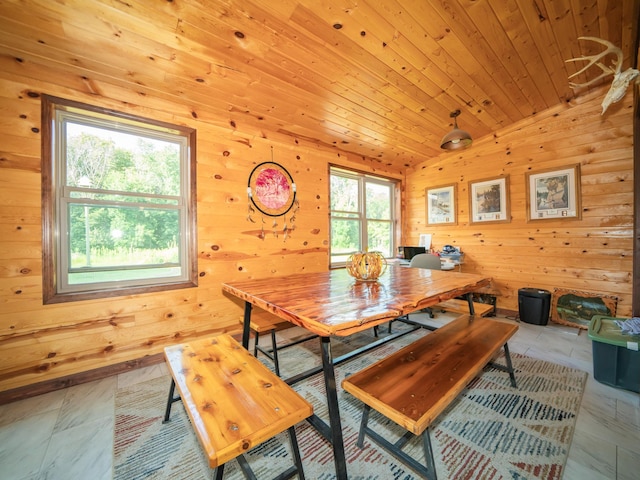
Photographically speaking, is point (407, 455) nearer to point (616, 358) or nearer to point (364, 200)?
point (616, 358)

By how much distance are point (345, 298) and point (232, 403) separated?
2.24 feet

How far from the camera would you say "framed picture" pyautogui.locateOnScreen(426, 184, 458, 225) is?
13.4 feet

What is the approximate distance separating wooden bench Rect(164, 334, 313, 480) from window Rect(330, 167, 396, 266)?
2543 mm

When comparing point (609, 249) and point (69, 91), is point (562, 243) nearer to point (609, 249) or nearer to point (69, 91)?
point (609, 249)

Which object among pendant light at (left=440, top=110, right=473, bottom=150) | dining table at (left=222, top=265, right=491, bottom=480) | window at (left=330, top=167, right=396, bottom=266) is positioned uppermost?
pendant light at (left=440, top=110, right=473, bottom=150)

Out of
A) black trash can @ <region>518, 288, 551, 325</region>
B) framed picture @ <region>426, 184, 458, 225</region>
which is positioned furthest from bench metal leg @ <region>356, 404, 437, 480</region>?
framed picture @ <region>426, 184, 458, 225</region>

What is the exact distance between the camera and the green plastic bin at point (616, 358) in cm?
175

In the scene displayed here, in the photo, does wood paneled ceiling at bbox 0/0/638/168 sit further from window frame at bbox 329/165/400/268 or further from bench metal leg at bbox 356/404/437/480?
bench metal leg at bbox 356/404/437/480

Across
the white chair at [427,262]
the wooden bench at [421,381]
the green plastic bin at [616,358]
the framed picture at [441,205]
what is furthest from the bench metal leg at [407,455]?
the framed picture at [441,205]

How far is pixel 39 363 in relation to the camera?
71.9 inches

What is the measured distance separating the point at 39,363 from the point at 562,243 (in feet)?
17.6

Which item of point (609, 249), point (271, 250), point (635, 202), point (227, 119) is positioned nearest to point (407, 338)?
point (271, 250)

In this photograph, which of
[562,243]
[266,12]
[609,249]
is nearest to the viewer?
[266,12]

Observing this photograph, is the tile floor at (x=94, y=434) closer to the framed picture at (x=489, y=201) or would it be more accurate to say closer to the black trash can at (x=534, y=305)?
the black trash can at (x=534, y=305)
